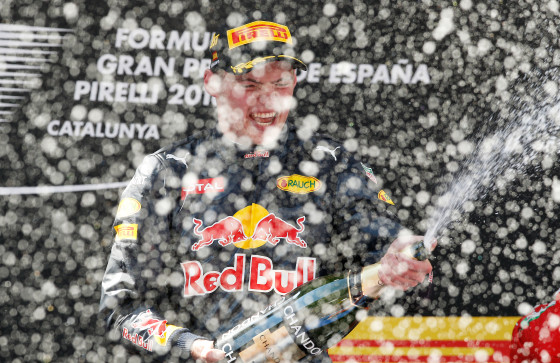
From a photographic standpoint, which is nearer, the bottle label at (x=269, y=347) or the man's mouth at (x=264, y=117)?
the bottle label at (x=269, y=347)

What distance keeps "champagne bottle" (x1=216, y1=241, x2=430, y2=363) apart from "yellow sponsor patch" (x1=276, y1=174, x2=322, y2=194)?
311mm

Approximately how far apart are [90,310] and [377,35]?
1.51 m

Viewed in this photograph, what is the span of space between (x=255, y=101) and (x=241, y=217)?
0.33m

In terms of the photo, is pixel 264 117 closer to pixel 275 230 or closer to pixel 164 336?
pixel 275 230

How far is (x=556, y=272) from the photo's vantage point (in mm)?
2258

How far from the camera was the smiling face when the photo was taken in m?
1.72

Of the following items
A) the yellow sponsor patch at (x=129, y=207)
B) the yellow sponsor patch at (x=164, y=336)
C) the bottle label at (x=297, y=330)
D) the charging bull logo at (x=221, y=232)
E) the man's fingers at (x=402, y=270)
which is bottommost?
the yellow sponsor patch at (x=164, y=336)

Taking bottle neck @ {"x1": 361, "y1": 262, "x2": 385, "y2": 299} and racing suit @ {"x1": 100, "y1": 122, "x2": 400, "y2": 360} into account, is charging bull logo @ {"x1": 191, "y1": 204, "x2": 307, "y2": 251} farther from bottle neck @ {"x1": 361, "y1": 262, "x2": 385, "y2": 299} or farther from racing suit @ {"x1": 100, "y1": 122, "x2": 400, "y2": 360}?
bottle neck @ {"x1": 361, "y1": 262, "x2": 385, "y2": 299}

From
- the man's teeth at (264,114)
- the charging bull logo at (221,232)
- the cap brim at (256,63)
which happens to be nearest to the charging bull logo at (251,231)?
the charging bull logo at (221,232)

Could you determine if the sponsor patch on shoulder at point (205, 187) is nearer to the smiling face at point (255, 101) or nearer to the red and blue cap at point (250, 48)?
the smiling face at point (255, 101)

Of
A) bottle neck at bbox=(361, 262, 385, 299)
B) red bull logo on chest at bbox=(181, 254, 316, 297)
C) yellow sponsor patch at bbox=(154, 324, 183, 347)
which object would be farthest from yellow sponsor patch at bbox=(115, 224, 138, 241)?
bottle neck at bbox=(361, 262, 385, 299)

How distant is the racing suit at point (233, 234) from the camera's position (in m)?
1.67

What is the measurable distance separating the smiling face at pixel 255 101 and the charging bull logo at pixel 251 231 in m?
0.22

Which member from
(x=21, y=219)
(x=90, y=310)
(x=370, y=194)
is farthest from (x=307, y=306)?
(x=21, y=219)
